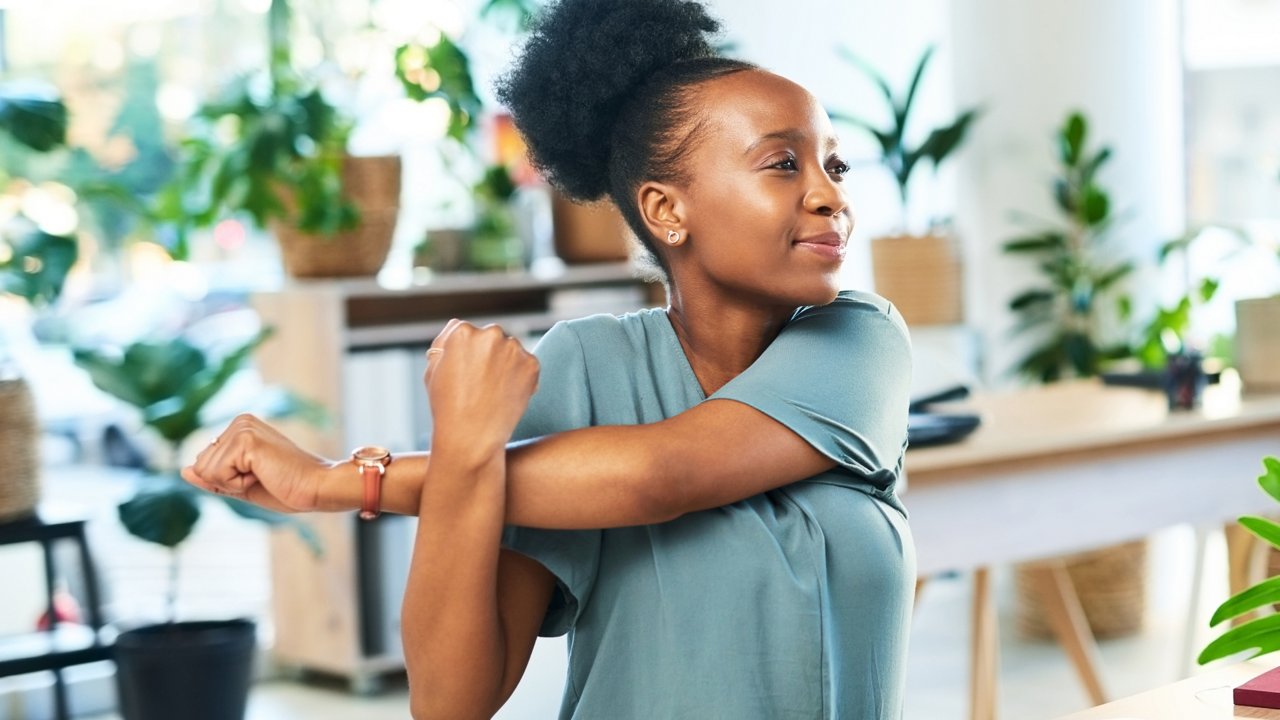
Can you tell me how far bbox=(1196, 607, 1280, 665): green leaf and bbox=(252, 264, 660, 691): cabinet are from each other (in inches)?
114

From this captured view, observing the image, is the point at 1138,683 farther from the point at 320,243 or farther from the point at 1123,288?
the point at 320,243

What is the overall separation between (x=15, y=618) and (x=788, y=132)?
3624 millimetres

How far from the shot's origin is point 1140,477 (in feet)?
9.63

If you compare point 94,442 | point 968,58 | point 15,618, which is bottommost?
point 15,618

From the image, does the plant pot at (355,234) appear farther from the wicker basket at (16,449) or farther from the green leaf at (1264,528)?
the green leaf at (1264,528)

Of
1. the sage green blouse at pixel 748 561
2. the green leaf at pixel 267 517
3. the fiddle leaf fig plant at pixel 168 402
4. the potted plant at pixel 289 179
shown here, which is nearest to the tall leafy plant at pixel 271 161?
the potted plant at pixel 289 179

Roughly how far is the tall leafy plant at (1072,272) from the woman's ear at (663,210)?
3.46 metres

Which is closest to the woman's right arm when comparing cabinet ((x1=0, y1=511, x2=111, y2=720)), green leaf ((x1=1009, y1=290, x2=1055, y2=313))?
cabinet ((x1=0, y1=511, x2=111, y2=720))

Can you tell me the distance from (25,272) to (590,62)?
8.30 feet

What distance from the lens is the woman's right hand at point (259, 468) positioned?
1066 millimetres

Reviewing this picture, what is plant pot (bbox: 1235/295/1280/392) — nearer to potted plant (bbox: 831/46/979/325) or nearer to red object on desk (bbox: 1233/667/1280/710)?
potted plant (bbox: 831/46/979/325)

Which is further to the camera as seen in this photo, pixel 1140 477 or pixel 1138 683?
pixel 1138 683

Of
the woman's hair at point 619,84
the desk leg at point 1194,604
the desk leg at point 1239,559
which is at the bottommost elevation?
the desk leg at point 1194,604

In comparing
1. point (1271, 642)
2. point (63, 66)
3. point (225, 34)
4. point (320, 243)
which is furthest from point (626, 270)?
point (1271, 642)
